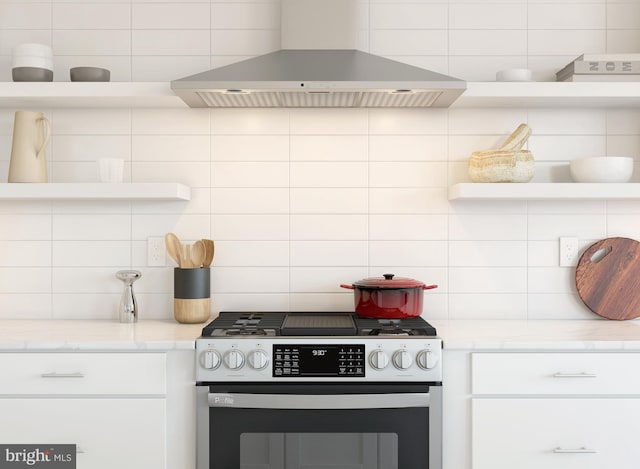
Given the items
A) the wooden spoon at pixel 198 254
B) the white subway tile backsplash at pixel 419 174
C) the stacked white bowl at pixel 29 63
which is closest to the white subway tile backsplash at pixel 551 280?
the white subway tile backsplash at pixel 419 174

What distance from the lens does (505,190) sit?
2.46 metres

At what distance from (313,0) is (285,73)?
372mm

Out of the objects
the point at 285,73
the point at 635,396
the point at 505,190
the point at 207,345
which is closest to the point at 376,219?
the point at 505,190

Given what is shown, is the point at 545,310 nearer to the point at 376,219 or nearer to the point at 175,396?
the point at 376,219

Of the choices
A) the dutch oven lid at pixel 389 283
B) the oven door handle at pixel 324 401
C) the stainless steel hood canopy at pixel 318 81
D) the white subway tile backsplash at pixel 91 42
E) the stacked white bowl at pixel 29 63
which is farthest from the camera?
the white subway tile backsplash at pixel 91 42

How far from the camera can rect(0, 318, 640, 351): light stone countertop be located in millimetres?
2143

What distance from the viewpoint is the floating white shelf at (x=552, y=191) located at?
2.45m

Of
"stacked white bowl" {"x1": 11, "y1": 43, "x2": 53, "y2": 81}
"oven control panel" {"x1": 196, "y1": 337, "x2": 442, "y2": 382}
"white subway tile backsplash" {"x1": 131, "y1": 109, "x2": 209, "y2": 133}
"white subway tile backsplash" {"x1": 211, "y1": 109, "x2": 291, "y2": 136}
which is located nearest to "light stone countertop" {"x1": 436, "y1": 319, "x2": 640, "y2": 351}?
"oven control panel" {"x1": 196, "y1": 337, "x2": 442, "y2": 382}

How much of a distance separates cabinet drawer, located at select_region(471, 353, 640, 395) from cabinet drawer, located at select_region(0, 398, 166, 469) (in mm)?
1123

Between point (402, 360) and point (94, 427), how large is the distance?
1067 mm

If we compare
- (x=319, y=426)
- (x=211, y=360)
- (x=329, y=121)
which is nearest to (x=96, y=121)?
(x=329, y=121)

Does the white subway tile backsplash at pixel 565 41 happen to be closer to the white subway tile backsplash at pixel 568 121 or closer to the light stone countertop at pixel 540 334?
the white subway tile backsplash at pixel 568 121

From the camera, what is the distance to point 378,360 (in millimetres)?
2105

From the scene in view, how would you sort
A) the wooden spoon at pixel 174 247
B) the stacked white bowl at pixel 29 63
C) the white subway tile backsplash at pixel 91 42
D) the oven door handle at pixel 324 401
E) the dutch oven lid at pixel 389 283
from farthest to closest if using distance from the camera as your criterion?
the white subway tile backsplash at pixel 91 42
the wooden spoon at pixel 174 247
the stacked white bowl at pixel 29 63
the dutch oven lid at pixel 389 283
the oven door handle at pixel 324 401
